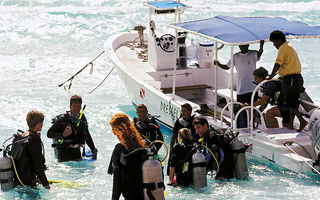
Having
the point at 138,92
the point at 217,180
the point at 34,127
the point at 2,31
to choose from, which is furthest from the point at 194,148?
the point at 2,31

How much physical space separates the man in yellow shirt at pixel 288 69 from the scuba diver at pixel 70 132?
9.47ft

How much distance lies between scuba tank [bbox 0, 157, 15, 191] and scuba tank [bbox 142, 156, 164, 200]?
2309 mm

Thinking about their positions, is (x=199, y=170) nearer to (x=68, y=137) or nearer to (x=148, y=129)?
(x=148, y=129)

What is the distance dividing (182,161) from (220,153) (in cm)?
65

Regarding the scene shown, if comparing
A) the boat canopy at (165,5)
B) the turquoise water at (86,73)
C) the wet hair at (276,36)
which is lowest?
the turquoise water at (86,73)

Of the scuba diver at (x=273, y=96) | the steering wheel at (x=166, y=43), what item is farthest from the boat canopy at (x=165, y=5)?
the scuba diver at (x=273, y=96)

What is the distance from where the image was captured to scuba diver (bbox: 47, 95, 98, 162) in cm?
732

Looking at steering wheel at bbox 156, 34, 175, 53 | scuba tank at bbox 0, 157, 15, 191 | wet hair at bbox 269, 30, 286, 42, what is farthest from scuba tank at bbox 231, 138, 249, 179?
steering wheel at bbox 156, 34, 175, 53

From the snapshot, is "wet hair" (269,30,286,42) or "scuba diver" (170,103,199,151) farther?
"wet hair" (269,30,286,42)

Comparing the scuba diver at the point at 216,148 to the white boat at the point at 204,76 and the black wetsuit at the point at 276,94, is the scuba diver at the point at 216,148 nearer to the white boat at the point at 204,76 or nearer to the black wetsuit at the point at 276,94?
the white boat at the point at 204,76

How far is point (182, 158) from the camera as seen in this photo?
21.6 ft

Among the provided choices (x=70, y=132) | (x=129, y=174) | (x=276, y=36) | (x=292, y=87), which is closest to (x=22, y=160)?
(x=70, y=132)

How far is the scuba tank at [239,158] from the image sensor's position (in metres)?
7.04

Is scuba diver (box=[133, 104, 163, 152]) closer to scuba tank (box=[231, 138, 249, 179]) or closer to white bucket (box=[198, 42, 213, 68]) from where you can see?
scuba tank (box=[231, 138, 249, 179])
